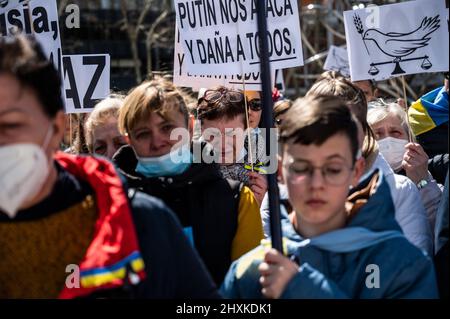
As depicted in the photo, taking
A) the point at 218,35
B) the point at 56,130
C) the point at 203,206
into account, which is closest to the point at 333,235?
the point at 203,206

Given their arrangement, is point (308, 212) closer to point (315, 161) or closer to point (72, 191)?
point (315, 161)

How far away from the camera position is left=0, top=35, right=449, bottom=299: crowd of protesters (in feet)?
7.13

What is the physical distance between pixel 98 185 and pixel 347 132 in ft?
2.81

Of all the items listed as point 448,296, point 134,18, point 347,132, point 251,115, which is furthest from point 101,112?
point 134,18

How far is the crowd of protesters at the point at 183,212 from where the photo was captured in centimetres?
217

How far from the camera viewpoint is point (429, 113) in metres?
4.68

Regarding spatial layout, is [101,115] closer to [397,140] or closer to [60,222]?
[397,140]

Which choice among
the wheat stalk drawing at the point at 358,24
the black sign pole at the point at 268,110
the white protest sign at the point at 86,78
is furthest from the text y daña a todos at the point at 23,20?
the black sign pole at the point at 268,110

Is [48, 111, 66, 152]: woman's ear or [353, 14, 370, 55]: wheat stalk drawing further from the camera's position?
[353, 14, 370, 55]: wheat stalk drawing

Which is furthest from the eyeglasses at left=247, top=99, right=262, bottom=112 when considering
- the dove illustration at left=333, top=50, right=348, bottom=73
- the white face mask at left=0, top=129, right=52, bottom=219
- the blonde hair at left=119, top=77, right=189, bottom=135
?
the dove illustration at left=333, top=50, right=348, bottom=73

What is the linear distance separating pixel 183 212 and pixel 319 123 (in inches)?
30.1

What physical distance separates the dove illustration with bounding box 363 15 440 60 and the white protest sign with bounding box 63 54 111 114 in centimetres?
179

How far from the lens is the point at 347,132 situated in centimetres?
260

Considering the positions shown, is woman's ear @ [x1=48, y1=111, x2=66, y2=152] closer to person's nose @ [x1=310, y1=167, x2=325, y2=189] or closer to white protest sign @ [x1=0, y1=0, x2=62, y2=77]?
person's nose @ [x1=310, y1=167, x2=325, y2=189]
